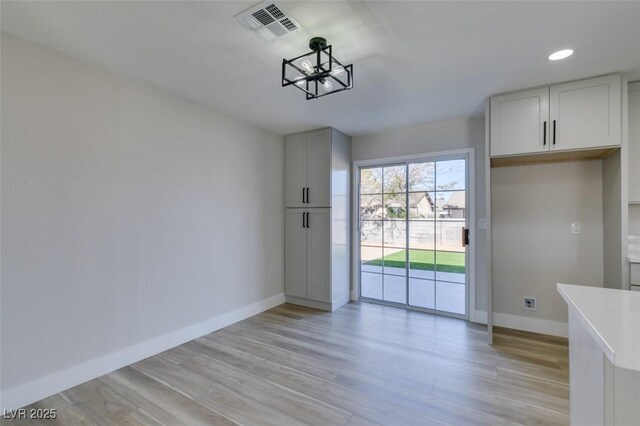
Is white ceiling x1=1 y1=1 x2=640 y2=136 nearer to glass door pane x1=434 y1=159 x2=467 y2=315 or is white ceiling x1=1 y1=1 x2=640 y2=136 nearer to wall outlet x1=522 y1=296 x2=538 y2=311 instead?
glass door pane x1=434 y1=159 x2=467 y2=315

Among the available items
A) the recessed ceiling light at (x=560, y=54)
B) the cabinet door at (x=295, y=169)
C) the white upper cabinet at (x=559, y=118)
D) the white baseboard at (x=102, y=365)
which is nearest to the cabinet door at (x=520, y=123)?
the white upper cabinet at (x=559, y=118)

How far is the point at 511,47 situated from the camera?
6.80 feet

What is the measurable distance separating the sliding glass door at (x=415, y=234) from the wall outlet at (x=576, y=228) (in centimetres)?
103

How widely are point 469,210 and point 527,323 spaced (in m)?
1.42

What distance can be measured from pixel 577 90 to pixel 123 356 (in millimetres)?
4690

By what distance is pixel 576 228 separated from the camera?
9.73 feet

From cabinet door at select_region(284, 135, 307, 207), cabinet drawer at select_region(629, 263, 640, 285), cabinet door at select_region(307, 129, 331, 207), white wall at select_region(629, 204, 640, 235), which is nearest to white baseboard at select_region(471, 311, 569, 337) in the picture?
cabinet drawer at select_region(629, 263, 640, 285)

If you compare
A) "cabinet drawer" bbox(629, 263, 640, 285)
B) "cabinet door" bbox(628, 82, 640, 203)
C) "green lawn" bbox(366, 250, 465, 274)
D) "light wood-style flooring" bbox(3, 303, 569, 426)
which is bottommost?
"light wood-style flooring" bbox(3, 303, 569, 426)

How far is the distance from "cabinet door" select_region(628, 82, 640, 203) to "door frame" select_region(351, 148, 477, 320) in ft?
4.33

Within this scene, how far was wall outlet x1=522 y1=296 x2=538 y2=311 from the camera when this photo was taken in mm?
3160

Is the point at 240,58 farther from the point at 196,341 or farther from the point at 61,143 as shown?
the point at 196,341

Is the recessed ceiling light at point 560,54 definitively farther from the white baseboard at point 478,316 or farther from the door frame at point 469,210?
the white baseboard at point 478,316

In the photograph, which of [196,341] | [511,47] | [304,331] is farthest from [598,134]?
[196,341]

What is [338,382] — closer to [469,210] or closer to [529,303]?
[529,303]
